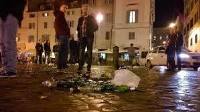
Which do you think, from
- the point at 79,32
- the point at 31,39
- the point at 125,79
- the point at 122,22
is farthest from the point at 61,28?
the point at 31,39

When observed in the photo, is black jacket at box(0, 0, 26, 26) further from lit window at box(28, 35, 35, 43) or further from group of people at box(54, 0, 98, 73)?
lit window at box(28, 35, 35, 43)

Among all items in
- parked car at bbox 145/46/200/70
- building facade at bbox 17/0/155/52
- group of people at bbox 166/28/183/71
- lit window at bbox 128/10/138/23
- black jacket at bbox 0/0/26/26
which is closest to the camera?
black jacket at bbox 0/0/26/26

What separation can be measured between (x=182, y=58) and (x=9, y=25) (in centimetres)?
2082

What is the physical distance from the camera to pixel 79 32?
14.1 metres

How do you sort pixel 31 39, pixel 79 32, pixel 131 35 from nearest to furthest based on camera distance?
pixel 79 32 → pixel 131 35 → pixel 31 39

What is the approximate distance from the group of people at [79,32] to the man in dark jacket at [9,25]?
4789 millimetres

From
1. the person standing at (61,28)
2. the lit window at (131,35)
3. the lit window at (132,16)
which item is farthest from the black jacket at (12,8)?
the lit window at (131,35)

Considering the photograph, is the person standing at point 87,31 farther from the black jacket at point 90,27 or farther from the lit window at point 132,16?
the lit window at point 132,16

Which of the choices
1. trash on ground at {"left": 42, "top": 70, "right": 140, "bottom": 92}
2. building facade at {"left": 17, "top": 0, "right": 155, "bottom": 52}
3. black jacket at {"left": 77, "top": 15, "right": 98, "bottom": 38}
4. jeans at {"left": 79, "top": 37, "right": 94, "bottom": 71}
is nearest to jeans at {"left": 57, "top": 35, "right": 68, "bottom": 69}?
jeans at {"left": 79, "top": 37, "right": 94, "bottom": 71}

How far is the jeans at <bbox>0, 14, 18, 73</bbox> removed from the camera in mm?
8469

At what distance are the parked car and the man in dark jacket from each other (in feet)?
66.3

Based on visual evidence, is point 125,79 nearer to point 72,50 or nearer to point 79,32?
point 79,32

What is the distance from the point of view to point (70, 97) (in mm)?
5762

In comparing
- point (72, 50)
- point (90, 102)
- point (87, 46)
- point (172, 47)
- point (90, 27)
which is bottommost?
point (90, 102)
